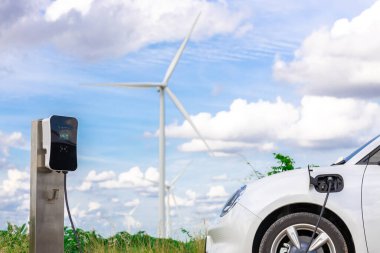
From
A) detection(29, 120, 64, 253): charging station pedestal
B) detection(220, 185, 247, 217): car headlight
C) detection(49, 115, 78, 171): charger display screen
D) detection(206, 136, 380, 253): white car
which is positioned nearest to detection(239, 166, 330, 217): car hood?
detection(206, 136, 380, 253): white car

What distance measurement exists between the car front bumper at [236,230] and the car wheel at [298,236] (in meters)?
0.13

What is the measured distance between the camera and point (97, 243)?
11.5 m

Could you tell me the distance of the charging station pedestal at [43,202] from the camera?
8.32 m

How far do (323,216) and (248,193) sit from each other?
26.5 inches

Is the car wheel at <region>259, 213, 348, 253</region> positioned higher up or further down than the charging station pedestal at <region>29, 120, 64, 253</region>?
further down

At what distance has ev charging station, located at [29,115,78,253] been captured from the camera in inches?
318

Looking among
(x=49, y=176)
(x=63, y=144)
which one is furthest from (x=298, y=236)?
(x=49, y=176)

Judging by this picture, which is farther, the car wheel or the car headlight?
the car headlight

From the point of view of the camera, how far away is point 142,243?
1236 centimetres

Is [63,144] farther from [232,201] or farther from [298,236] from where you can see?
[298,236]

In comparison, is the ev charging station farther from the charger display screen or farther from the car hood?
the car hood

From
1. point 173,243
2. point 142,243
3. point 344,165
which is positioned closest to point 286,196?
point 344,165

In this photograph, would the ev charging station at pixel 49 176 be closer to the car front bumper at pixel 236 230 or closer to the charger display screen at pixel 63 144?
the charger display screen at pixel 63 144

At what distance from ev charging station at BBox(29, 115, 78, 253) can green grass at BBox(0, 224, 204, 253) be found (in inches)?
96.5
